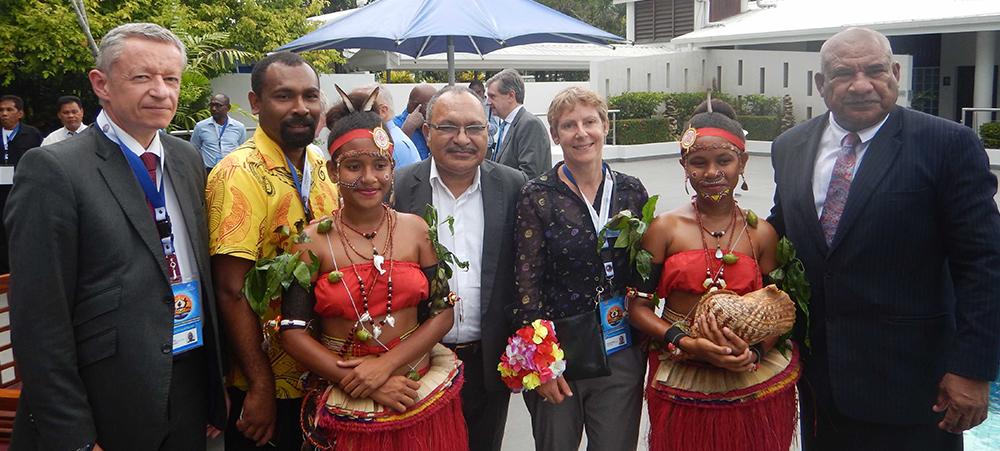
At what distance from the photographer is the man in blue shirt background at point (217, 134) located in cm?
1032

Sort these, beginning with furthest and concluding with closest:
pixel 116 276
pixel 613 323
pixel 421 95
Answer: pixel 421 95 < pixel 613 323 < pixel 116 276

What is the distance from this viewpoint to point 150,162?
2.73 meters

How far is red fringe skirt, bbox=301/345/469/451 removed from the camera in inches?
105

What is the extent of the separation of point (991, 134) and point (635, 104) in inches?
306

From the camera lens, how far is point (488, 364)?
324cm

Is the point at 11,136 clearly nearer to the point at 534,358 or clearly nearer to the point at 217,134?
the point at 217,134

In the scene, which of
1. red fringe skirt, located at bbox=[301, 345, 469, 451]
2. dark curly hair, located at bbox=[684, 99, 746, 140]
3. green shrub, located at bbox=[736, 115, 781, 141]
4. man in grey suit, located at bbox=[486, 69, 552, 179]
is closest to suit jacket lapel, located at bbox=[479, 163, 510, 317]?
red fringe skirt, located at bbox=[301, 345, 469, 451]

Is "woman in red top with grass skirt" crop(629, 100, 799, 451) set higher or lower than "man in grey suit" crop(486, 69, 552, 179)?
lower

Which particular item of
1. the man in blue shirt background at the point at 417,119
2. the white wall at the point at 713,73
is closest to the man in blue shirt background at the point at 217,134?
the man in blue shirt background at the point at 417,119

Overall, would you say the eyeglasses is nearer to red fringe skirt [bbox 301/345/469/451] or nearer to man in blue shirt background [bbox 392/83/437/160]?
red fringe skirt [bbox 301/345/469/451]

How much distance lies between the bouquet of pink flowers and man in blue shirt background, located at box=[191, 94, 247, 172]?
8188mm

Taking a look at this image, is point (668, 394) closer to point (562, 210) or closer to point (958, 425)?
point (562, 210)

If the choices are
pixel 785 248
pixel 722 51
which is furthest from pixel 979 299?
pixel 722 51

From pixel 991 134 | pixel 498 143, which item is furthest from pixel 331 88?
pixel 991 134
